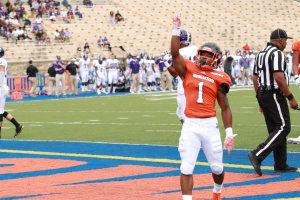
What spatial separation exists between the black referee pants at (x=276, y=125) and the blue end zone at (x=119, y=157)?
0.86 feet

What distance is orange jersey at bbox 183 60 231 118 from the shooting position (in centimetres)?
809

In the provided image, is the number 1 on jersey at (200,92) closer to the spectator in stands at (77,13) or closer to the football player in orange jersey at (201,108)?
the football player in orange jersey at (201,108)

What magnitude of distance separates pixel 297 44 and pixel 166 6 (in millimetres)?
40121

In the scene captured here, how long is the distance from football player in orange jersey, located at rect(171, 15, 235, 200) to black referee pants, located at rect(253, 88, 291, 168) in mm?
2535

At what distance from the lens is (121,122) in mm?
20000

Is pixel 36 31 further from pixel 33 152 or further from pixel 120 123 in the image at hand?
pixel 33 152

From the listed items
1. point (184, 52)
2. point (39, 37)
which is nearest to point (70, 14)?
point (39, 37)

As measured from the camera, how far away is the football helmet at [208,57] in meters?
8.15

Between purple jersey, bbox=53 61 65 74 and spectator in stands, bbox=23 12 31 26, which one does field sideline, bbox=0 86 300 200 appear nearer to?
purple jersey, bbox=53 61 65 74

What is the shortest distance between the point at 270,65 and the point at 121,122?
9400 mm

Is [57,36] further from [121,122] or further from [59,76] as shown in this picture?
[121,122]

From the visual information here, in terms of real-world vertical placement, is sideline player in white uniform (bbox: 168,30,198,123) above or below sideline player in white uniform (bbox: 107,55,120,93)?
above

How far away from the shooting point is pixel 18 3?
45.9 metres

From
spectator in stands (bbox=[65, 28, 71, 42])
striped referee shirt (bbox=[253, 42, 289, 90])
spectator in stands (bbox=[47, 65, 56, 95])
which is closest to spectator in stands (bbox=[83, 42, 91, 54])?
spectator in stands (bbox=[65, 28, 71, 42])
